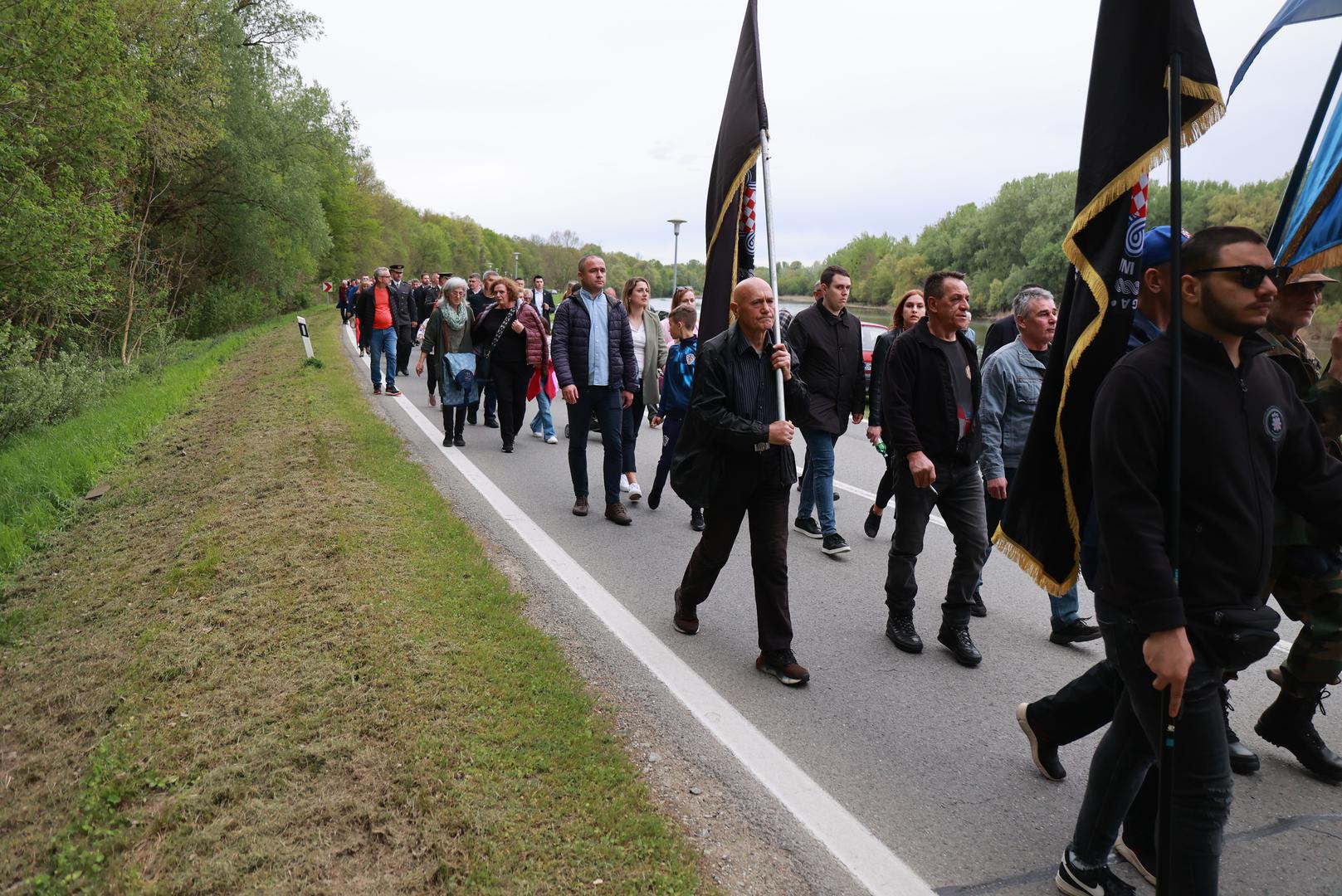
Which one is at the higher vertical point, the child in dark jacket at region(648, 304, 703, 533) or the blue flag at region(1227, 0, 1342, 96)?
the blue flag at region(1227, 0, 1342, 96)

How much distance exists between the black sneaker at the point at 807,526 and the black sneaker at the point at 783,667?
8.74ft

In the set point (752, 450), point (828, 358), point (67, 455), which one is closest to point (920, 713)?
point (752, 450)

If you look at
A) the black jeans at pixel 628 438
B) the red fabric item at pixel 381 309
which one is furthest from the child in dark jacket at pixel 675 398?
the red fabric item at pixel 381 309

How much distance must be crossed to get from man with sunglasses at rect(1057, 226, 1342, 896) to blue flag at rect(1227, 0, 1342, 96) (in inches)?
62.3

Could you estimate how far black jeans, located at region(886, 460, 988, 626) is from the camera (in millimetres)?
4688

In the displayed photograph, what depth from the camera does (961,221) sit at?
75.0 meters

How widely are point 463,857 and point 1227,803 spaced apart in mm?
2238

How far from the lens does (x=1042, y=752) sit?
11.2 ft

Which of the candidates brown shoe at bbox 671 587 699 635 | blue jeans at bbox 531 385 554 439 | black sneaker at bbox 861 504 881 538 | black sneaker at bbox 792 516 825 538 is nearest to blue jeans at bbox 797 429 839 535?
black sneaker at bbox 792 516 825 538

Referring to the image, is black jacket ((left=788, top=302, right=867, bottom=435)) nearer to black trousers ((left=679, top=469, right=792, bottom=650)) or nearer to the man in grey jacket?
the man in grey jacket

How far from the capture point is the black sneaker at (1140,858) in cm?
290

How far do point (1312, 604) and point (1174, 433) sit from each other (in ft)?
6.53

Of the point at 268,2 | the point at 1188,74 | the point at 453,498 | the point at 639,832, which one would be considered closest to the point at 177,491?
the point at 453,498

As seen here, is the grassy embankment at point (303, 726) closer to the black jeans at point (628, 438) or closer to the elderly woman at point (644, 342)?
Answer: the black jeans at point (628, 438)
